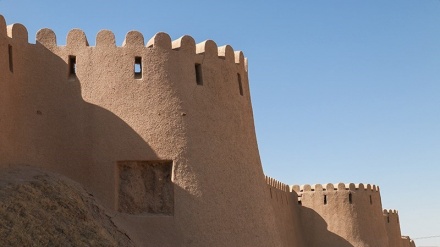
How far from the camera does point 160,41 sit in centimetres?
1326

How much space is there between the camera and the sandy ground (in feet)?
29.7

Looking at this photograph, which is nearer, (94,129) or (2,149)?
(2,149)

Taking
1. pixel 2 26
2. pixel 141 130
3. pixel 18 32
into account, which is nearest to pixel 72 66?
pixel 18 32

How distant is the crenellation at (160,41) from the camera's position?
1321cm

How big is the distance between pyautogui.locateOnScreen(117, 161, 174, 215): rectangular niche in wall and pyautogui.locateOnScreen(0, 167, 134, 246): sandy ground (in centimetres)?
87

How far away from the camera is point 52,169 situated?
12.5m

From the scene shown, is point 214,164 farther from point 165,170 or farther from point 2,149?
point 2,149

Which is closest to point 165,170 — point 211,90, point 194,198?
point 194,198

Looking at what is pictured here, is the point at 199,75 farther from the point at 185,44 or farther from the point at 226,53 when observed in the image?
the point at 226,53

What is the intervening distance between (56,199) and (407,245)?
77.2ft

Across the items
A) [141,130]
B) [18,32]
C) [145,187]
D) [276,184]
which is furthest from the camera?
[276,184]

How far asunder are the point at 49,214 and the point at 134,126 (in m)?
3.18

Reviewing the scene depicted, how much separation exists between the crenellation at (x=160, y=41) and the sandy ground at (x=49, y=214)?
3.14 meters

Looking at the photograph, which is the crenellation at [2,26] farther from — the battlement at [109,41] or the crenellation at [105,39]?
the crenellation at [105,39]
